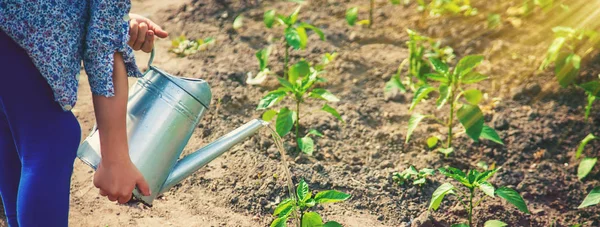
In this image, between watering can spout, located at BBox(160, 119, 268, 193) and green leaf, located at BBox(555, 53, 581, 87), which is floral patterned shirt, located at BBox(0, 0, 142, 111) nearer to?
watering can spout, located at BBox(160, 119, 268, 193)

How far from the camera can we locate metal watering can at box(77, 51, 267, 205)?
1.94m

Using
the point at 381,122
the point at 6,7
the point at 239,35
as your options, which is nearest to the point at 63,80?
the point at 6,7

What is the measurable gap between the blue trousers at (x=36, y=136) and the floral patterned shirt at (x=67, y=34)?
48 mm

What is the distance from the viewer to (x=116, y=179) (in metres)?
1.72

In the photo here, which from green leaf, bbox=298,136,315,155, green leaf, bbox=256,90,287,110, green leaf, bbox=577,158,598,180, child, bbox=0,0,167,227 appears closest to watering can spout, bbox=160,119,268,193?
child, bbox=0,0,167,227

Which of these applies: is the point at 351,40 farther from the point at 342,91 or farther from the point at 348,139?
the point at 348,139

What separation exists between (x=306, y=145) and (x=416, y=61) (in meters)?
0.86

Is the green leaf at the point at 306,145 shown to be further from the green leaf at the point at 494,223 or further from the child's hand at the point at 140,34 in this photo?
the child's hand at the point at 140,34

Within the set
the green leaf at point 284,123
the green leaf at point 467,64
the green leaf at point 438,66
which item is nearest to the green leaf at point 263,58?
the green leaf at point 284,123

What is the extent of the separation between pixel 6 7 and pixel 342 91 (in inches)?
76.5

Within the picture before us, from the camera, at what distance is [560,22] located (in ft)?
12.2

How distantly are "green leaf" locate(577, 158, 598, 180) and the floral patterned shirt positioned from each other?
6.07ft

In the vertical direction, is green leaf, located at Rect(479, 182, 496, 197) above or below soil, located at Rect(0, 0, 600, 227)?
above

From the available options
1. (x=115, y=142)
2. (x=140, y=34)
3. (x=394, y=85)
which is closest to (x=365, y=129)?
(x=394, y=85)
